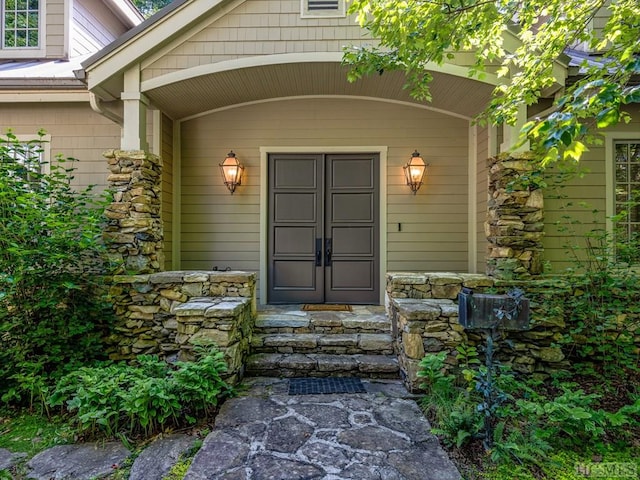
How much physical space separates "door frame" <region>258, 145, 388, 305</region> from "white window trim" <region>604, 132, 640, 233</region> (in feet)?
8.98

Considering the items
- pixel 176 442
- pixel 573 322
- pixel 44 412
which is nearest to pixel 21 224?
pixel 44 412

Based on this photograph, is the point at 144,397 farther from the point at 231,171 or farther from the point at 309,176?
the point at 309,176

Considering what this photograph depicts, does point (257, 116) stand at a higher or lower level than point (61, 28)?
lower

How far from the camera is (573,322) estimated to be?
354 centimetres

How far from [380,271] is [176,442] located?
3226mm

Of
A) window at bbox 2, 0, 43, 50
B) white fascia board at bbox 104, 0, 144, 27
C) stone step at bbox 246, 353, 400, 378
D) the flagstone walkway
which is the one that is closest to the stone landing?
stone step at bbox 246, 353, 400, 378

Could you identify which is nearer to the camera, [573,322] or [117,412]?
[117,412]

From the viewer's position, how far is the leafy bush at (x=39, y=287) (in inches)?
123

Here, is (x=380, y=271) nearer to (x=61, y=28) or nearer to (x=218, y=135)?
(x=218, y=135)

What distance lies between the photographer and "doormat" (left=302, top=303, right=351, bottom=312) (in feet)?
14.6

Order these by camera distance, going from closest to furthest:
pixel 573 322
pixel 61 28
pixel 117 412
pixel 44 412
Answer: pixel 117 412 < pixel 44 412 < pixel 573 322 < pixel 61 28

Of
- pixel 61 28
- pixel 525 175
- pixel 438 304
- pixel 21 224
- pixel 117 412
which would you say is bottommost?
pixel 117 412

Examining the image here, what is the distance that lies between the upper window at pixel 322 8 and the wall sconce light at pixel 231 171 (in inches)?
76.8

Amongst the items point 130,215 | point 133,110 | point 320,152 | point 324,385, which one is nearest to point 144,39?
point 133,110
